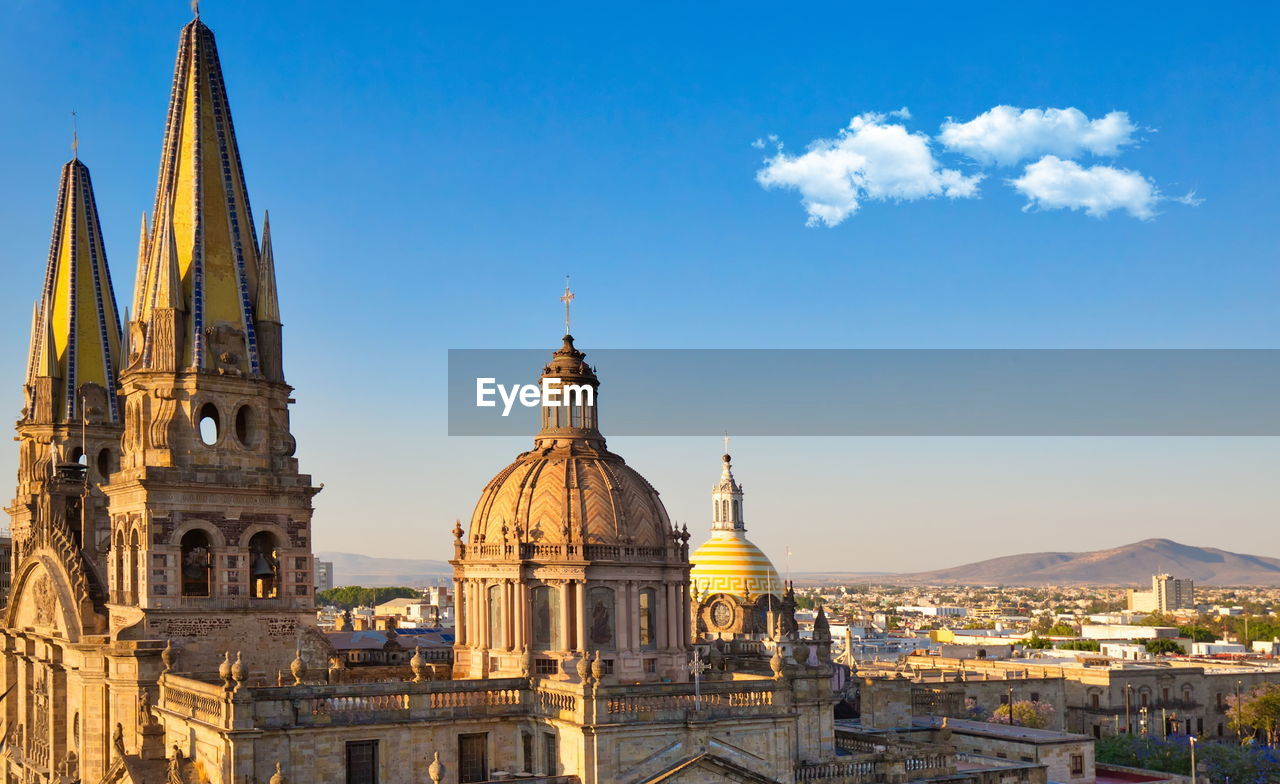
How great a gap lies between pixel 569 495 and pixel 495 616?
4720 millimetres

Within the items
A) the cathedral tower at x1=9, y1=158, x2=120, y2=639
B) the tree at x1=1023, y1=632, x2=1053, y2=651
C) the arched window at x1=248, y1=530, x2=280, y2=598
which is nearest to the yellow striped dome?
the cathedral tower at x1=9, y1=158, x2=120, y2=639

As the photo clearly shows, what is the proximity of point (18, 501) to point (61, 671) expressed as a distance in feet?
54.5

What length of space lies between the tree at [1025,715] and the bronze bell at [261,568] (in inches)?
2118

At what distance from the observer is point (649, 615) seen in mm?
45094

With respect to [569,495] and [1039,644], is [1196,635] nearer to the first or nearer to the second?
[1039,644]

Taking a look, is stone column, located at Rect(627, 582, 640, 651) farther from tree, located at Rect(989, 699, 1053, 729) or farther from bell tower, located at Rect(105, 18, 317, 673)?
tree, located at Rect(989, 699, 1053, 729)

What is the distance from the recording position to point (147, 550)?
40.8 meters

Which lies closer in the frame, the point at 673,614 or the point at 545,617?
the point at 545,617

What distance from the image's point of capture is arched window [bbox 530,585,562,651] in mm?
43875

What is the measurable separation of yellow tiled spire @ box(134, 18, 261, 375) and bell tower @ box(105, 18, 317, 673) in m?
0.05

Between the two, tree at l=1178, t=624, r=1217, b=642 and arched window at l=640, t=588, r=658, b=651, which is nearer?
arched window at l=640, t=588, r=658, b=651

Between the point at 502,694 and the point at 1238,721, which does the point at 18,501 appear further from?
the point at 1238,721

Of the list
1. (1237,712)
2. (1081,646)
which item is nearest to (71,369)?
(1237,712)

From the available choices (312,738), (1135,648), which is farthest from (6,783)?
(1135,648)
